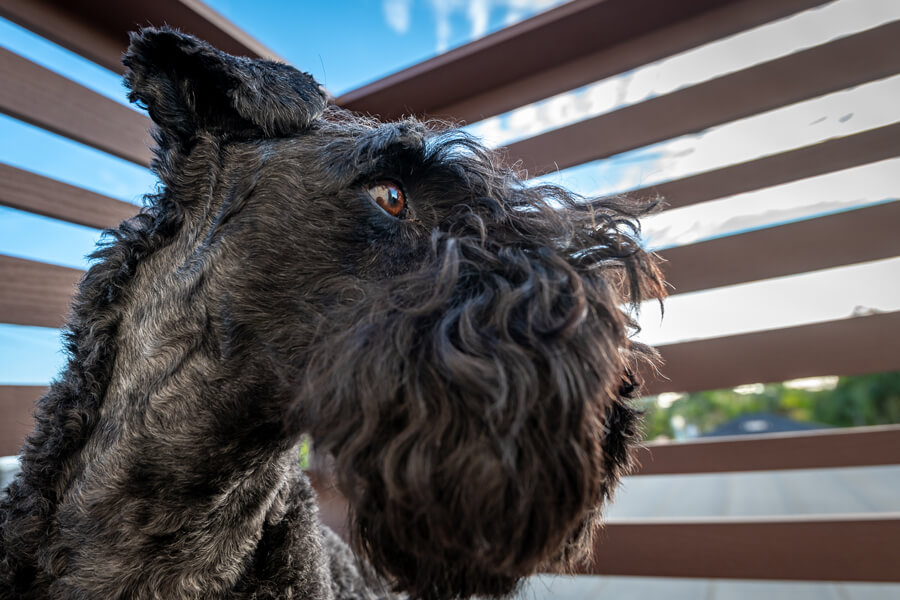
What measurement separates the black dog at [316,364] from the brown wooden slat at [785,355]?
891 mm

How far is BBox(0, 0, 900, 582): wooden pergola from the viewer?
1590 millimetres

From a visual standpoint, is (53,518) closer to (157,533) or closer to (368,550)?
(157,533)

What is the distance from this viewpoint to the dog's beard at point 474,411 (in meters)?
0.77

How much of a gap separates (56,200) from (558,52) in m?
1.86

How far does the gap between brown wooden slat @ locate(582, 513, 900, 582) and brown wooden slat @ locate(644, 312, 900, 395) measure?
0.44m

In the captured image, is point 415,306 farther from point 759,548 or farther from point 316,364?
point 759,548

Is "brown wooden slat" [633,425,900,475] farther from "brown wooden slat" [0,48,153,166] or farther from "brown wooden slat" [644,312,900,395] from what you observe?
"brown wooden slat" [0,48,153,166]

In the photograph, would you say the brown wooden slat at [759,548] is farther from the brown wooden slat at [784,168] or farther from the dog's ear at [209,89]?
the dog's ear at [209,89]

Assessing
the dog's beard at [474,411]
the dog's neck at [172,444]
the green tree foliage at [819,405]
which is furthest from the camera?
the green tree foliage at [819,405]

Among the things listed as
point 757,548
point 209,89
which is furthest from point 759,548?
point 209,89

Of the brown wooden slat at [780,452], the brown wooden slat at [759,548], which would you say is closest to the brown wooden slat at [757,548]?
the brown wooden slat at [759,548]

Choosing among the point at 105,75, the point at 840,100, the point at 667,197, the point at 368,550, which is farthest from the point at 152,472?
the point at 840,100

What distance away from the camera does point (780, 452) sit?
5.61ft

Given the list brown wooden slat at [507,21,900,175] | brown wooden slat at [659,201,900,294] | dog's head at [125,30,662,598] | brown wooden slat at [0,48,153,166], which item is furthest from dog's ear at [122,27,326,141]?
brown wooden slat at [659,201,900,294]
